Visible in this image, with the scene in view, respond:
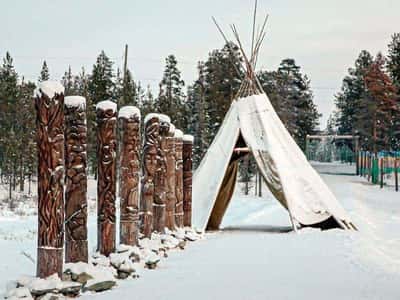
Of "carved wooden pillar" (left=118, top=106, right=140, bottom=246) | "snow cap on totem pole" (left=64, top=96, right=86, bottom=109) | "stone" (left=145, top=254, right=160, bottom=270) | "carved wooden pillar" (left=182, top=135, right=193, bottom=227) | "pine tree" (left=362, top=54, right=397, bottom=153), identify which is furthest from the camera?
"pine tree" (left=362, top=54, right=397, bottom=153)

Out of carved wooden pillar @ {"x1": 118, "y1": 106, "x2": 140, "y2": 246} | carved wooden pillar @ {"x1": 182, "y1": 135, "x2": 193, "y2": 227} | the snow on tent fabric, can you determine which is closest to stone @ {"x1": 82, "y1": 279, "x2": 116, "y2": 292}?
carved wooden pillar @ {"x1": 118, "y1": 106, "x2": 140, "y2": 246}

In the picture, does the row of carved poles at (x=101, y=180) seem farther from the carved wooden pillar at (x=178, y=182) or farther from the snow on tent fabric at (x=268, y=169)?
the snow on tent fabric at (x=268, y=169)

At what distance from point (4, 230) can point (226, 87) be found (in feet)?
102

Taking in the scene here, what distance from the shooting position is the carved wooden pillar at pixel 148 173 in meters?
9.89

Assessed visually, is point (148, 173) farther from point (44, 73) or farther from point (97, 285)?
point (44, 73)

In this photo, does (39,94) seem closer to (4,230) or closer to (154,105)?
(4,230)

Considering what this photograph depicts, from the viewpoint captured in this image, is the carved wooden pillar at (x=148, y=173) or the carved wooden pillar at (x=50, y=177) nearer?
the carved wooden pillar at (x=50, y=177)

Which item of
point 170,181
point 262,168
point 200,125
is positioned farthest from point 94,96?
point 170,181

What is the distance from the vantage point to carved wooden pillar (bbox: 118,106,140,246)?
28.8 feet

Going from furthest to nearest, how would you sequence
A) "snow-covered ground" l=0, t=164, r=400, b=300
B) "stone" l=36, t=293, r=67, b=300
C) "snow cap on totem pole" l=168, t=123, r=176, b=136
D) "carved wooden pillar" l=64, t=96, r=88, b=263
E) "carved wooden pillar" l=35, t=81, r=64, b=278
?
"snow cap on totem pole" l=168, t=123, r=176, b=136 → "carved wooden pillar" l=64, t=96, r=88, b=263 → "snow-covered ground" l=0, t=164, r=400, b=300 → "carved wooden pillar" l=35, t=81, r=64, b=278 → "stone" l=36, t=293, r=67, b=300

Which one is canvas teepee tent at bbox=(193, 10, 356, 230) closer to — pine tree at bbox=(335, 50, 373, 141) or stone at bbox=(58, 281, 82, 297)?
stone at bbox=(58, 281, 82, 297)

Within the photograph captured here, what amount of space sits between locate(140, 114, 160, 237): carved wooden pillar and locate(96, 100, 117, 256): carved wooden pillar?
1769 millimetres

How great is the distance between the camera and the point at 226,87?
147 ft

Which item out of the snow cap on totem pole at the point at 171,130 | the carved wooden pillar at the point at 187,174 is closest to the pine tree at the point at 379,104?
the carved wooden pillar at the point at 187,174
